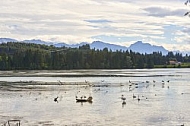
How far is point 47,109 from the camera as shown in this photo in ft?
186

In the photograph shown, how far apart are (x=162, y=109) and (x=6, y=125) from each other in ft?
70.5

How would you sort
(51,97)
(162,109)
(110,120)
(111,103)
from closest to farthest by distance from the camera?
1. (110,120)
2. (162,109)
3. (111,103)
4. (51,97)

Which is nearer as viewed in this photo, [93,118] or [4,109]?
[93,118]

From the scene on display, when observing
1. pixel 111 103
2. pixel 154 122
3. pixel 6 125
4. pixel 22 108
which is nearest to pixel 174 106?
pixel 111 103

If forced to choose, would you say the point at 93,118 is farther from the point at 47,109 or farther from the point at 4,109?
the point at 4,109

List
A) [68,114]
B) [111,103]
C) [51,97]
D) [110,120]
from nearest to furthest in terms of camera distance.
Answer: [110,120] → [68,114] → [111,103] → [51,97]

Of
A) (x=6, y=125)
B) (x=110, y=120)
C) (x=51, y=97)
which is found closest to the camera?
(x=6, y=125)

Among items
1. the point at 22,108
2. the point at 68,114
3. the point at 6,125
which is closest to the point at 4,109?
the point at 22,108

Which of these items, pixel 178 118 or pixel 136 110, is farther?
pixel 136 110

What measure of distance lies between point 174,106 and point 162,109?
3.87 m

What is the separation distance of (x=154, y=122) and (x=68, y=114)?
1152 cm

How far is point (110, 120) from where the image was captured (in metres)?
46.4

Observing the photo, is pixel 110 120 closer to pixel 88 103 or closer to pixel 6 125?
pixel 6 125

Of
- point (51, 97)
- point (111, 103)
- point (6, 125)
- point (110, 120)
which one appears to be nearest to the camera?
point (6, 125)
